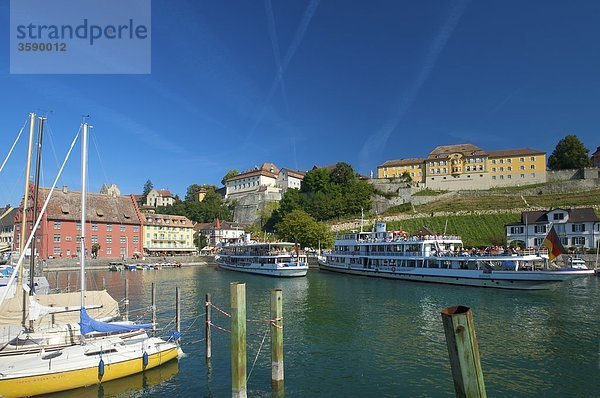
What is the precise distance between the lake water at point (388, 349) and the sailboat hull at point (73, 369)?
1.49 feet

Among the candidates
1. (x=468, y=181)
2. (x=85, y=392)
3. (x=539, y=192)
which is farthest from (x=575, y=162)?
(x=85, y=392)

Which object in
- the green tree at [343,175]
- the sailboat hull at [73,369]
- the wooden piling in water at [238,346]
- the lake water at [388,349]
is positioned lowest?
the lake water at [388,349]

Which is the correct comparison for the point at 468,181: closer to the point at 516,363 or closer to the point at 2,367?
the point at 516,363

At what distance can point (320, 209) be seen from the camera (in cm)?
11281

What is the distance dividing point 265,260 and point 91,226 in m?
41.9

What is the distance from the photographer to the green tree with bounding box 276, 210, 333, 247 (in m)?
92.2

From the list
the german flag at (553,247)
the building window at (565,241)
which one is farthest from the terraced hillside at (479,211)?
the german flag at (553,247)

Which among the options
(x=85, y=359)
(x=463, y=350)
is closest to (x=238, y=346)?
(x=85, y=359)

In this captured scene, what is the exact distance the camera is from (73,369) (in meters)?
16.8

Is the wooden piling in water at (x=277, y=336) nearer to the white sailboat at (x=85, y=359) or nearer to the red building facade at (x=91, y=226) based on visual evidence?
the white sailboat at (x=85, y=359)

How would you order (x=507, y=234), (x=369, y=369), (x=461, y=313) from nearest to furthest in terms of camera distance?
(x=461, y=313) → (x=369, y=369) → (x=507, y=234)

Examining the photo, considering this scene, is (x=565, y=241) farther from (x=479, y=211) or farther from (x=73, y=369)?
(x=73, y=369)

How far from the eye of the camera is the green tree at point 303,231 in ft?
303

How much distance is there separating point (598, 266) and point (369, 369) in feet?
189
